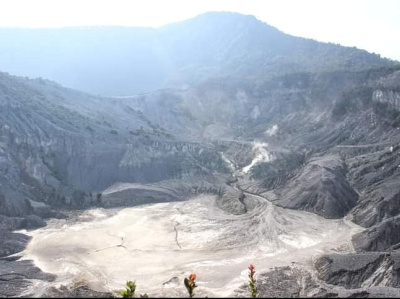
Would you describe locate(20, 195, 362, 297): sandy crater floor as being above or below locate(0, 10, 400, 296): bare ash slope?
below

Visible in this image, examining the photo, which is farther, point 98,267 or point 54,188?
point 54,188

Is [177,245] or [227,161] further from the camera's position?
[227,161]

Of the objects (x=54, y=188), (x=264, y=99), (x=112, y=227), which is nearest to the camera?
(x=112, y=227)

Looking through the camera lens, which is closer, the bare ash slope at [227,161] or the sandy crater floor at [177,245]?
the sandy crater floor at [177,245]

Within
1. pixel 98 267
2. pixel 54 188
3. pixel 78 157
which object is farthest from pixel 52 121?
pixel 98 267

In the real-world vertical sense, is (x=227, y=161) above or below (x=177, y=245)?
above

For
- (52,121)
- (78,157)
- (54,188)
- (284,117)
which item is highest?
(284,117)

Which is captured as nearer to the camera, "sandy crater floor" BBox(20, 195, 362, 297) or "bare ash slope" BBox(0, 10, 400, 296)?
"sandy crater floor" BBox(20, 195, 362, 297)

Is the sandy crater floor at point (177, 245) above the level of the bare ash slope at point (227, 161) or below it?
below

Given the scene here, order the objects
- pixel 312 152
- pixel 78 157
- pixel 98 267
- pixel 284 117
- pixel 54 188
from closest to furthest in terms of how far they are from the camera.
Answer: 1. pixel 98 267
2. pixel 54 188
3. pixel 78 157
4. pixel 312 152
5. pixel 284 117

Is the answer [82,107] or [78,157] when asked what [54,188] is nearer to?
[78,157]

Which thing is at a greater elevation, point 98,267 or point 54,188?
point 54,188
